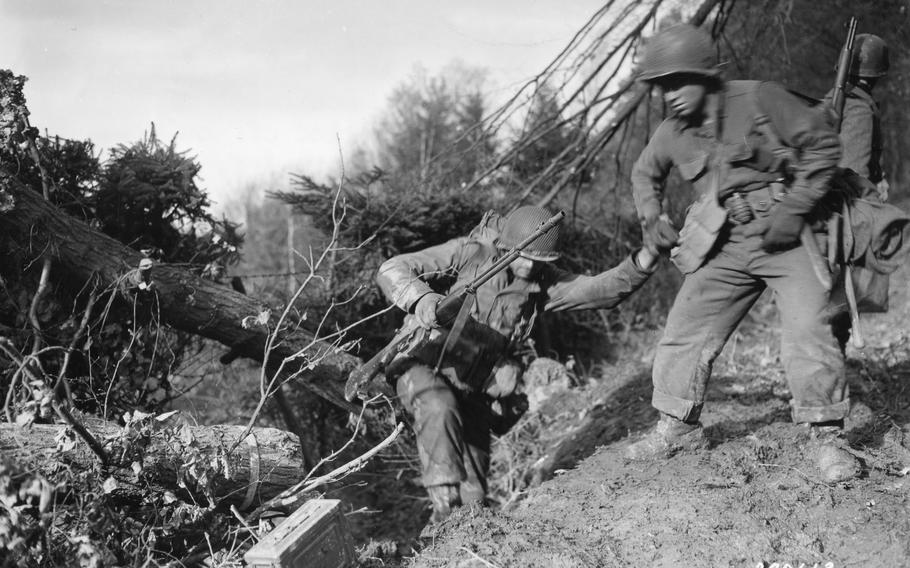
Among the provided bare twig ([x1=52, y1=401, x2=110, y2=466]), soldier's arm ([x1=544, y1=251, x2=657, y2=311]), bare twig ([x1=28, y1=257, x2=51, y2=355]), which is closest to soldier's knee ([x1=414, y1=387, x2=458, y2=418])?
soldier's arm ([x1=544, y1=251, x2=657, y2=311])

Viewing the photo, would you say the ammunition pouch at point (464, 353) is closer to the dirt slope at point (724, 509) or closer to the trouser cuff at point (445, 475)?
the trouser cuff at point (445, 475)

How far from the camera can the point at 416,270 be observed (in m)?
4.69

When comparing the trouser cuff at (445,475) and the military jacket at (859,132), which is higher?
the military jacket at (859,132)

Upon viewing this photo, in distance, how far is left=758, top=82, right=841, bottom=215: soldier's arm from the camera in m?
3.73

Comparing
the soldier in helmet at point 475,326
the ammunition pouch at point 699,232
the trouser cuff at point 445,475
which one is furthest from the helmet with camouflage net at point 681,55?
the trouser cuff at point 445,475

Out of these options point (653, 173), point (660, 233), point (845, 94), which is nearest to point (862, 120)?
point (845, 94)

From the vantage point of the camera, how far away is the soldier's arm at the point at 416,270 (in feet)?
14.8

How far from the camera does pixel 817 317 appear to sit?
151 inches

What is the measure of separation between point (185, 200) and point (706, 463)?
403 cm

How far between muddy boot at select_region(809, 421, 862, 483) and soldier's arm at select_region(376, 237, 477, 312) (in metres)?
2.32

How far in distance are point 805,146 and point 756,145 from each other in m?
0.24

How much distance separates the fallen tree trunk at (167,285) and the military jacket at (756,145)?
2381mm

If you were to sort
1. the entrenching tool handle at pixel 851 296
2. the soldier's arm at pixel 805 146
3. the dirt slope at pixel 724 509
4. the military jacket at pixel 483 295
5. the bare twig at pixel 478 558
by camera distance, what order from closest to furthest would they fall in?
the dirt slope at pixel 724 509 < the bare twig at pixel 478 558 < the soldier's arm at pixel 805 146 < the entrenching tool handle at pixel 851 296 < the military jacket at pixel 483 295

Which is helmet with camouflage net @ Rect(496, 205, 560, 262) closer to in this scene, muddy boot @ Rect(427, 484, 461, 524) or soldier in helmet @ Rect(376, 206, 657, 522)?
soldier in helmet @ Rect(376, 206, 657, 522)
